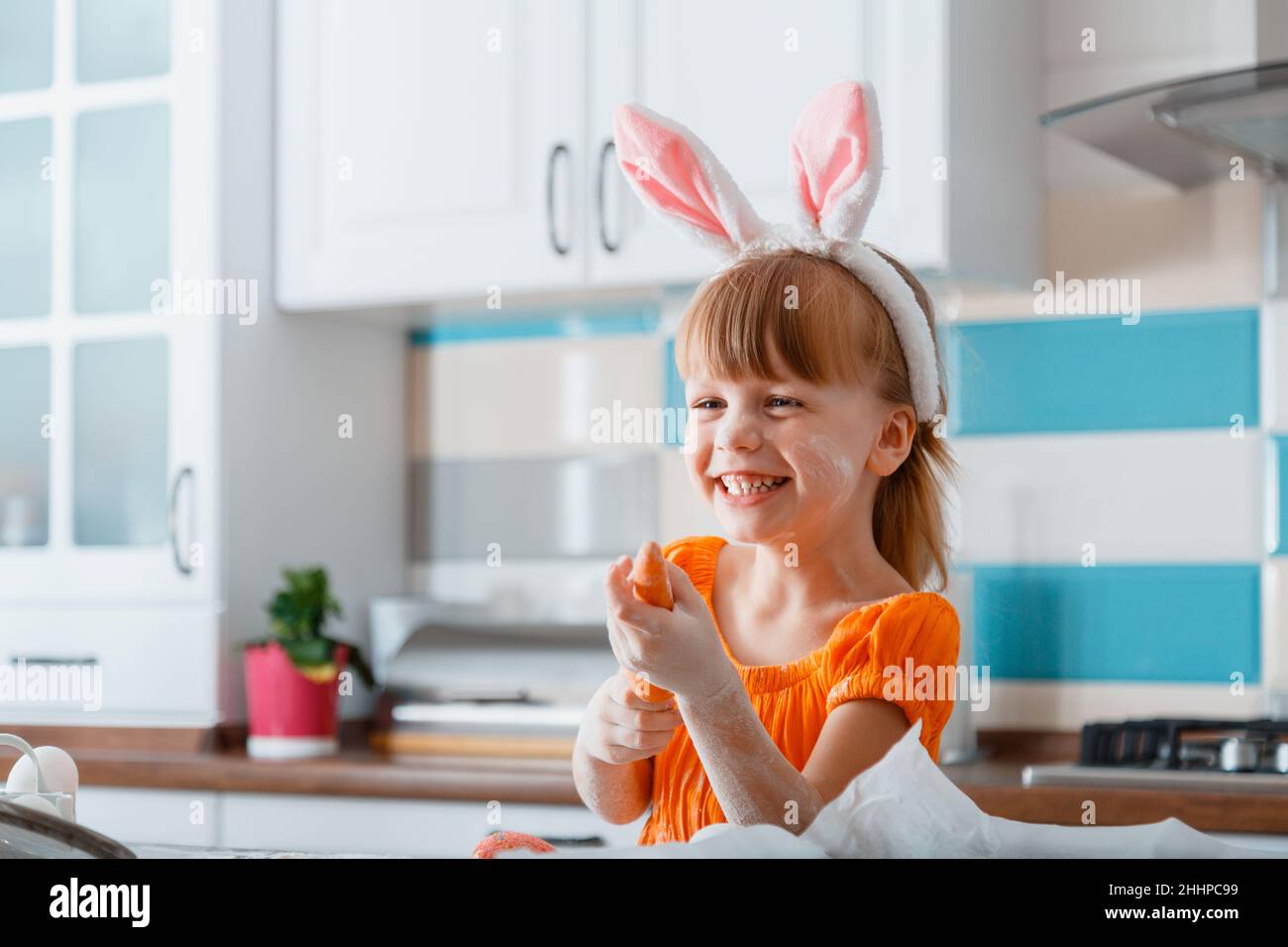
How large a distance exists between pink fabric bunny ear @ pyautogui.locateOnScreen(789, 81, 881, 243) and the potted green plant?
131cm

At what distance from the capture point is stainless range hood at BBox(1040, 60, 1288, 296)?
169 cm

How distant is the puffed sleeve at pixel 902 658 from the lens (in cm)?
83

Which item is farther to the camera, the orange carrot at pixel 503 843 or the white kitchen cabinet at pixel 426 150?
the white kitchen cabinet at pixel 426 150

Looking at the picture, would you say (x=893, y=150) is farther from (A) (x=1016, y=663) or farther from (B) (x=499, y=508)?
(B) (x=499, y=508)

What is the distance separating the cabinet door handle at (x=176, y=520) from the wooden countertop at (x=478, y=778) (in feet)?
0.75

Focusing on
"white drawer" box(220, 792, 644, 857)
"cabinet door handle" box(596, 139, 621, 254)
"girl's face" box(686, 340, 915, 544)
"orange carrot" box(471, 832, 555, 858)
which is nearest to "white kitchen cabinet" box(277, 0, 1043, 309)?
"cabinet door handle" box(596, 139, 621, 254)

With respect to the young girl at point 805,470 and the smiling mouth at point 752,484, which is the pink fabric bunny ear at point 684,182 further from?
the smiling mouth at point 752,484

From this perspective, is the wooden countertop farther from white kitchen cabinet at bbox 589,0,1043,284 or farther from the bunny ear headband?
the bunny ear headband

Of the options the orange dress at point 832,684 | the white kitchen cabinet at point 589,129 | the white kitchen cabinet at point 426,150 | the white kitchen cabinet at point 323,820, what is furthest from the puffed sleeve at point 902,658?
the white kitchen cabinet at point 426,150

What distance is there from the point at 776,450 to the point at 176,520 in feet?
4.89

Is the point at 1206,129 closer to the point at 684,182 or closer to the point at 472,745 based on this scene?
the point at 684,182

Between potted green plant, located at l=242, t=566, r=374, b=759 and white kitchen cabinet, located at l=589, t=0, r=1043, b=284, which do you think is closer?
white kitchen cabinet, located at l=589, t=0, r=1043, b=284

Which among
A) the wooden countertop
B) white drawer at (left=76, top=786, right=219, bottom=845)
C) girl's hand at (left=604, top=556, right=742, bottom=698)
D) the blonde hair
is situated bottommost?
white drawer at (left=76, top=786, right=219, bottom=845)

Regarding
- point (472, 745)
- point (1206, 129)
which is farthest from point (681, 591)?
point (472, 745)
